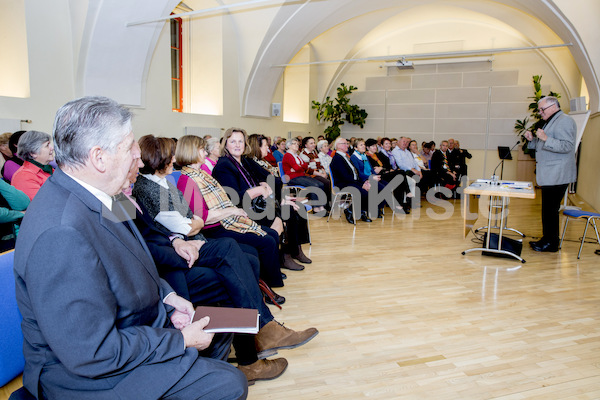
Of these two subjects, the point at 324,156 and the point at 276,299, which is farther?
the point at 324,156

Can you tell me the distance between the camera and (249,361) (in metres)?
2.20

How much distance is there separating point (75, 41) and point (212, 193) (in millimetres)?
5124

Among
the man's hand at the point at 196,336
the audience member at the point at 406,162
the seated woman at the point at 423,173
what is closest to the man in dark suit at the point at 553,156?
the audience member at the point at 406,162

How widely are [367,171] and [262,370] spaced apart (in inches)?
218

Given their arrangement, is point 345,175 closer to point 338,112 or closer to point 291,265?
point 291,265

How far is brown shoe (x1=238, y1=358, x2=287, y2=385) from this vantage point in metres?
2.18

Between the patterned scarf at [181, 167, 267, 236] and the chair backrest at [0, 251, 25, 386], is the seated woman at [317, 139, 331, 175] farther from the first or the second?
the chair backrest at [0, 251, 25, 386]

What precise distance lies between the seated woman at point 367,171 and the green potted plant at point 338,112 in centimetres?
588

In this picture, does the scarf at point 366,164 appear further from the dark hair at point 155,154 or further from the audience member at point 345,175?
the dark hair at point 155,154

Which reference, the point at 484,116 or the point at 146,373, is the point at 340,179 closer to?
the point at 146,373

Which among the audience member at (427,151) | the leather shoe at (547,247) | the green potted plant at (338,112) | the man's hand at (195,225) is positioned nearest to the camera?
the man's hand at (195,225)

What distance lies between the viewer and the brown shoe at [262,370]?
7.16 feet

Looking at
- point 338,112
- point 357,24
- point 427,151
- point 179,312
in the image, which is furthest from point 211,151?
point 338,112

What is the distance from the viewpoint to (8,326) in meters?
1.51
